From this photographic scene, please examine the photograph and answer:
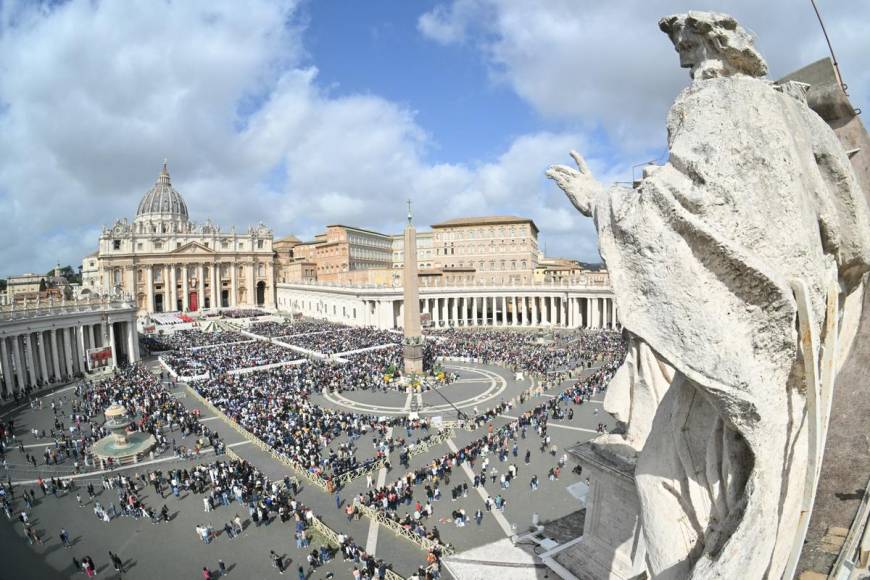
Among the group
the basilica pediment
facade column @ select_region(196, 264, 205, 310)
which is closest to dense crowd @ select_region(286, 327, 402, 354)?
facade column @ select_region(196, 264, 205, 310)

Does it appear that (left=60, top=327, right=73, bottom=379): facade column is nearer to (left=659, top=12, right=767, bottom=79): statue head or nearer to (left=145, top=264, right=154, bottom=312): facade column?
(left=659, top=12, right=767, bottom=79): statue head

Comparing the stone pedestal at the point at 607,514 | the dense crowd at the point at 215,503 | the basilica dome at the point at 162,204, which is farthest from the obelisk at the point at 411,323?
the basilica dome at the point at 162,204

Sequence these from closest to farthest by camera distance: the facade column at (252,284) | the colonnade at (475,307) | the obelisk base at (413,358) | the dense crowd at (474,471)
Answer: the dense crowd at (474,471)
the obelisk base at (413,358)
the colonnade at (475,307)
the facade column at (252,284)

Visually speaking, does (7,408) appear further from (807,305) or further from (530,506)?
(807,305)

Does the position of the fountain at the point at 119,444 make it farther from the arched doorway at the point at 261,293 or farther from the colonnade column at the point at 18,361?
the arched doorway at the point at 261,293

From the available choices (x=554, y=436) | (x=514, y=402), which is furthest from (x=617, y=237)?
(x=514, y=402)

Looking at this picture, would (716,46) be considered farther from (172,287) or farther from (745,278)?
(172,287)
